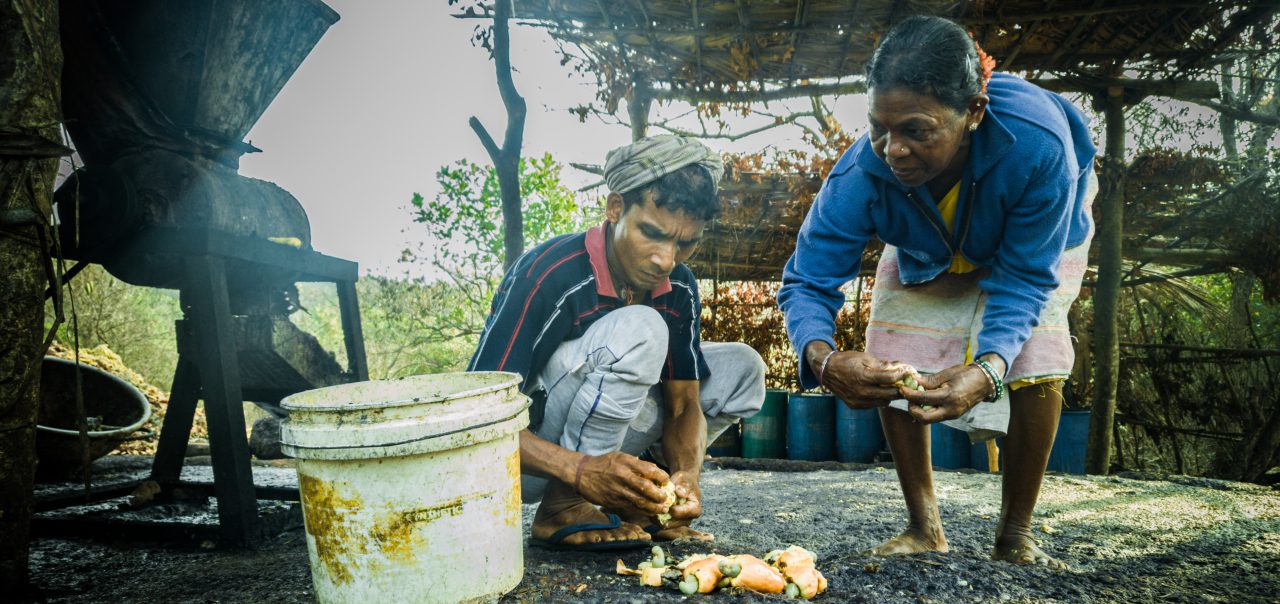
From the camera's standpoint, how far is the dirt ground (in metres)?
1.73

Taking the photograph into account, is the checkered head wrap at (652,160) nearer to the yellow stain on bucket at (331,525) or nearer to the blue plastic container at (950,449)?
the yellow stain on bucket at (331,525)

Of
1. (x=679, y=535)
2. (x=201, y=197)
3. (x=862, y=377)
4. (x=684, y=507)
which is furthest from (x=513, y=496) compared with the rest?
(x=201, y=197)

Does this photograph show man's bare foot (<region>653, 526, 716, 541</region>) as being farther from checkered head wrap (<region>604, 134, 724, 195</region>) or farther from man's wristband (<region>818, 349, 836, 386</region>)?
checkered head wrap (<region>604, 134, 724, 195</region>)

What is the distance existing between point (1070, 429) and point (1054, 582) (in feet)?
11.3

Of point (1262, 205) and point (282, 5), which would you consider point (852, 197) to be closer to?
point (282, 5)

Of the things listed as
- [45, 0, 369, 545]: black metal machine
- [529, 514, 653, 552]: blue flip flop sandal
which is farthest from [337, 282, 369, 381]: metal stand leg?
[529, 514, 653, 552]: blue flip flop sandal

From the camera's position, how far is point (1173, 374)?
18.7 ft

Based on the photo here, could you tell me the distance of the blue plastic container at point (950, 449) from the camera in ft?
16.2

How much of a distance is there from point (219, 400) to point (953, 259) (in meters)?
2.51

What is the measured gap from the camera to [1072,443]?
4.63 metres

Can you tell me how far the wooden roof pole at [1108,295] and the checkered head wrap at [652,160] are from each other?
150 inches

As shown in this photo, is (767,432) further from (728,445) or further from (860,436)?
(860,436)

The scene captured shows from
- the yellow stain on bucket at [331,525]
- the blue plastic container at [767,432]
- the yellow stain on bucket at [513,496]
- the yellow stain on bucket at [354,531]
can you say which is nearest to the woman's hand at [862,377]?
the yellow stain on bucket at [513,496]

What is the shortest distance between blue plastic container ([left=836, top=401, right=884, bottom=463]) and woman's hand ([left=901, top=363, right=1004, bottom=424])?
3637 millimetres
